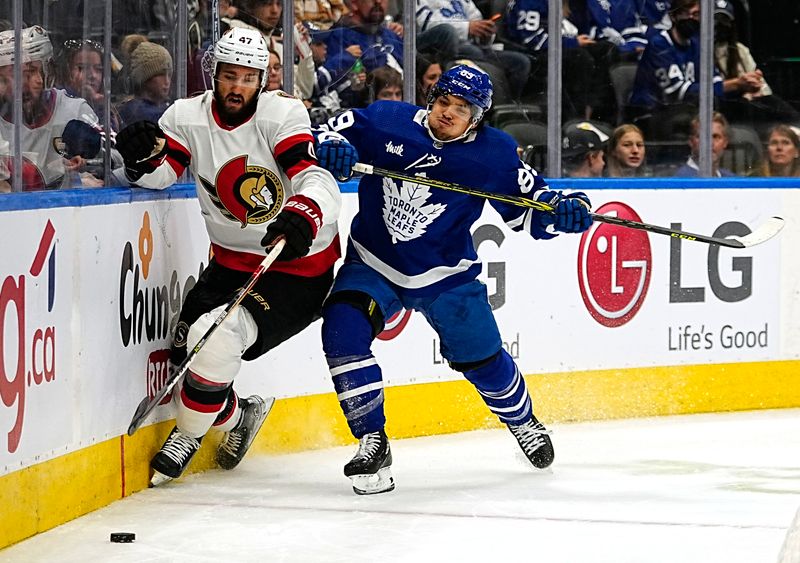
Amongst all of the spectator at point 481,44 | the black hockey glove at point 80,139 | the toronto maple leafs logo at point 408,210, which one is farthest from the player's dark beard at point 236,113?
the spectator at point 481,44

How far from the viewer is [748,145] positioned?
6430 millimetres

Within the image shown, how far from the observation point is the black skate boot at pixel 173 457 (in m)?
4.38

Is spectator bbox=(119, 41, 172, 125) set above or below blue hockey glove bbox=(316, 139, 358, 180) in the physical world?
above

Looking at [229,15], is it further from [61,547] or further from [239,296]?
[61,547]

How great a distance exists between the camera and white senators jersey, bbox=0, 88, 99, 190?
3.93 metres

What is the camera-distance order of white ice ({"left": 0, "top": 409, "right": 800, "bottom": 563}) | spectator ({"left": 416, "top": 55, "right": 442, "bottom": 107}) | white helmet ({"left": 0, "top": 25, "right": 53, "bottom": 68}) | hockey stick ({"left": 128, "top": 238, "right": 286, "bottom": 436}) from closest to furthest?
white ice ({"left": 0, "top": 409, "right": 800, "bottom": 563}) → white helmet ({"left": 0, "top": 25, "right": 53, "bottom": 68}) → hockey stick ({"left": 128, "top": 238, "right": 286, "bottom": 436}) → spectator ({"left": 416, "top": 55, "right": 442, "bottom": 107})

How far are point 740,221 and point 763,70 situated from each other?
70cm

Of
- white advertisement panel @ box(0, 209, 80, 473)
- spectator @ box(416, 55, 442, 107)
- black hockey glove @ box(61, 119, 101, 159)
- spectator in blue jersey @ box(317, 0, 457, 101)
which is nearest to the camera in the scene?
white advertisement panel @ box(0, 209, 80, 473)

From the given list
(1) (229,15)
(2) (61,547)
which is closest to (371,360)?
(2) (61,547)

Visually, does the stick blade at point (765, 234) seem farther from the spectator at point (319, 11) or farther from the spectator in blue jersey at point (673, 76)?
the spectator at point (319, 11)

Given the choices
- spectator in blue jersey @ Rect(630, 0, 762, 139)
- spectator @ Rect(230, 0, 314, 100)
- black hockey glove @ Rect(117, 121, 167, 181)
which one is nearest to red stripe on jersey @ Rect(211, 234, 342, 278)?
black hockey glove @ Rect(117, 121, 167, 181)

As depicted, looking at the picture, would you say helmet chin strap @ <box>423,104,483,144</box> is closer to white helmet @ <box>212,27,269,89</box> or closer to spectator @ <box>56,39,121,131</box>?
white helmet @ <box>212,27,269,89</box>

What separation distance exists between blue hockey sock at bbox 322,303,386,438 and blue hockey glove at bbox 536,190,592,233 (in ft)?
2.02

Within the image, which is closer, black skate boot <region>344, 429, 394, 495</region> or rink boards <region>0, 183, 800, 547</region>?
rink boards <region>0, 183, 800, 547</region>
